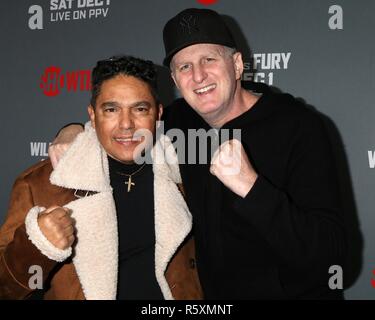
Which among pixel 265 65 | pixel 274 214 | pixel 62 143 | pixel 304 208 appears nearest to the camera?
pixel 274 214

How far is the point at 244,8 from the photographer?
Result: 2160 mm

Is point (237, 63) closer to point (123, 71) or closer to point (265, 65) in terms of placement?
point (123, 71)

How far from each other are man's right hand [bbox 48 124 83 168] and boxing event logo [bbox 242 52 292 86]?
0.99 m

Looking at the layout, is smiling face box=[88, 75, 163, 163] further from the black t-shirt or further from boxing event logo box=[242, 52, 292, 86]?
boxing event logo box=[242, 52, 292, 86]

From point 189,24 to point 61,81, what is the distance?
1406mm

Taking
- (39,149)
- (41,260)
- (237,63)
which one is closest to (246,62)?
(237,63)

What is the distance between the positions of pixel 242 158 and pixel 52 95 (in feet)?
5.87

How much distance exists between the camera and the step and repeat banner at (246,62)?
2.00m

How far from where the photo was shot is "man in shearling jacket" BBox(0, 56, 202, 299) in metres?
1.23

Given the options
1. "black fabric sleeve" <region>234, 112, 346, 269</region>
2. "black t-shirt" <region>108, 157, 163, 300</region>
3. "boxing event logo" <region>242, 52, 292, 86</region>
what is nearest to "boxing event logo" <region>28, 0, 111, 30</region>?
"boxing event logo" <region>242, 52, 292, 86</region>

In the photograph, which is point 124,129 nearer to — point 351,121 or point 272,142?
point 272,142

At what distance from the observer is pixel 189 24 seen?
1.36 metres
